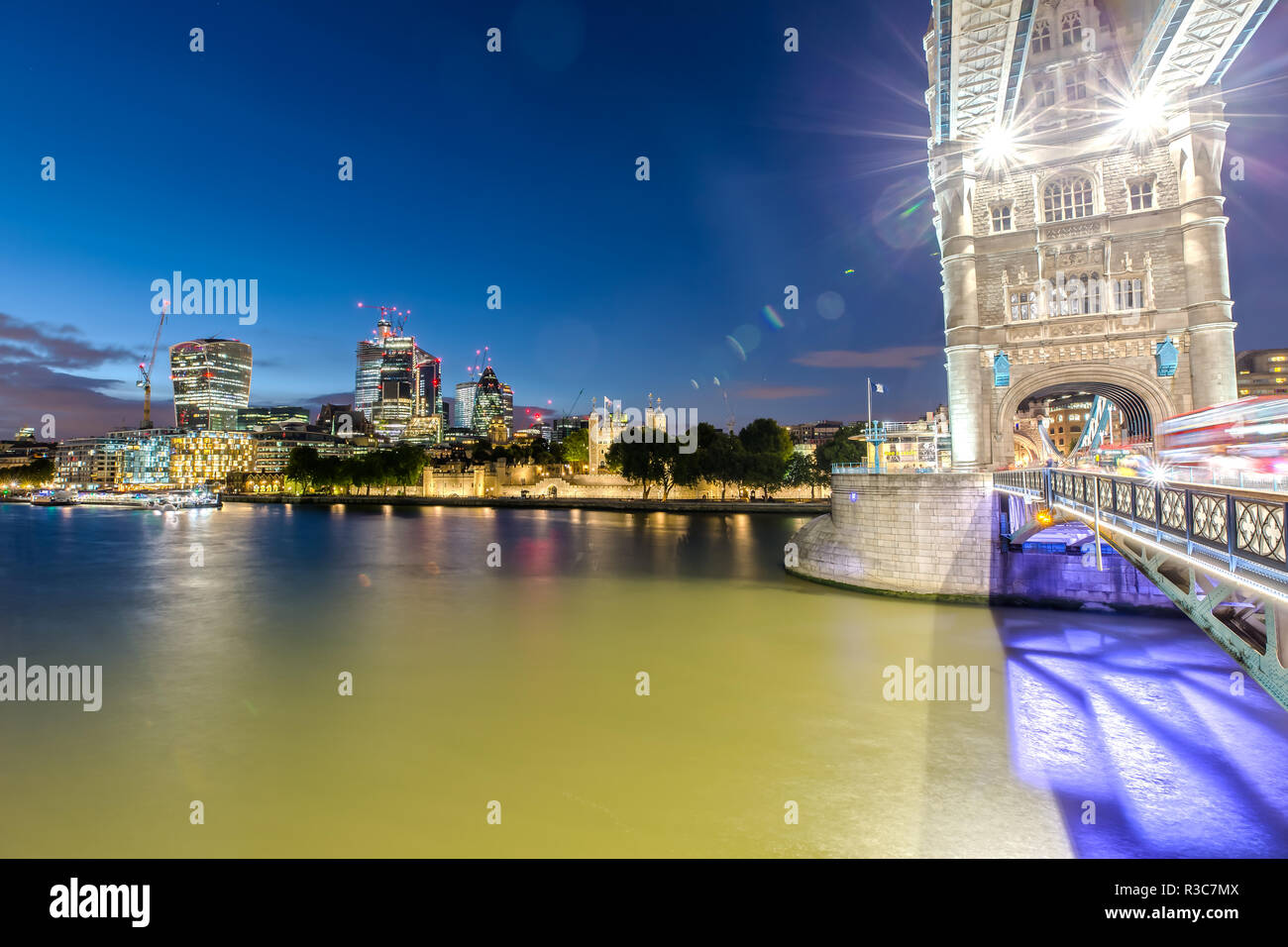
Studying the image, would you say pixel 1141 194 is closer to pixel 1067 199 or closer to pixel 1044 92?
pixel 1067 199

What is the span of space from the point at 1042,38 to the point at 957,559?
2271 cm

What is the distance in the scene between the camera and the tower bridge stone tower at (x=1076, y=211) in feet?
75.4

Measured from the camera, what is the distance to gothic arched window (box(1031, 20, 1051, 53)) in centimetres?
2672

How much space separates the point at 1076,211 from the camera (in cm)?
2559

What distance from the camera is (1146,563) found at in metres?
11.2

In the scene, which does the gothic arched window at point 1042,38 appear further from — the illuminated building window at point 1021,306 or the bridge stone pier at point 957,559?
the bridge stone pier at point 957,559

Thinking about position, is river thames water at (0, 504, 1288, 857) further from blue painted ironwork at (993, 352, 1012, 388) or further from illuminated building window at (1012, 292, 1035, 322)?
illuminated building window at (1012, 292, 1035, 322)

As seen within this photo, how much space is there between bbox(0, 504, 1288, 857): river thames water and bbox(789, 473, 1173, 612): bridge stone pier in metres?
0.83

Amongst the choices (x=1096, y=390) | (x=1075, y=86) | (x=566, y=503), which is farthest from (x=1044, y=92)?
(x=566, y=503)

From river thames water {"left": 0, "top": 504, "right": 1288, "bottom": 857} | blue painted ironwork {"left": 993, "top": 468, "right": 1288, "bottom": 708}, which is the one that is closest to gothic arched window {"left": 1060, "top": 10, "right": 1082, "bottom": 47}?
river thames water {"left": 0, "top": 504, "right": 1288, "bottom": 857}

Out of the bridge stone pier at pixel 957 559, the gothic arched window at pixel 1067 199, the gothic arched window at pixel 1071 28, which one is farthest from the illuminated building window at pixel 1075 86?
the bridge stone pier at pixel 957 559

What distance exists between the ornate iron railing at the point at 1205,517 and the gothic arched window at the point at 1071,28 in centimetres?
2425
